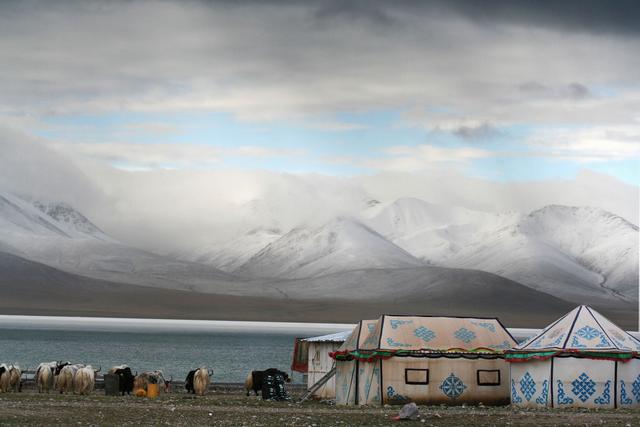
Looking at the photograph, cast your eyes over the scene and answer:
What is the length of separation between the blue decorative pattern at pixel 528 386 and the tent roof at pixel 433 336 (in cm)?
257

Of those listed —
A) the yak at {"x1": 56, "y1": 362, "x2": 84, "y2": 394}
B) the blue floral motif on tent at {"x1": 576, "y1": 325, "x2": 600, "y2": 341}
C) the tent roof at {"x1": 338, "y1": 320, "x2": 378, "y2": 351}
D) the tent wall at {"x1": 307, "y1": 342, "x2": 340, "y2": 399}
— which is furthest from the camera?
the tent wall at {"x1": 307, "y1": 342, "x2": 340, "y2": 399}

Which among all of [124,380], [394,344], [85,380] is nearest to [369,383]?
[394,344]

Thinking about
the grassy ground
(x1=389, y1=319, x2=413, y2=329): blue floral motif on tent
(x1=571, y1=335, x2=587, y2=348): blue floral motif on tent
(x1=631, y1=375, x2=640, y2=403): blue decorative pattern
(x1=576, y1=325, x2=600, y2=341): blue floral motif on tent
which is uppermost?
(x1=389, y1=319, x2=413, y2=329): blue floral motif on tent

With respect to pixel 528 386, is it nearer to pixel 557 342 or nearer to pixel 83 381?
pixel 557 342

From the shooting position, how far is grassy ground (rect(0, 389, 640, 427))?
95.7 ft

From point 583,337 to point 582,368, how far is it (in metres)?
0.95

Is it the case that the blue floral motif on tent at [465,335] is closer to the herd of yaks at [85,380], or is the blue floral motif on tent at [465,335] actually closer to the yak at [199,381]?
the herd of yaks at [85,380]

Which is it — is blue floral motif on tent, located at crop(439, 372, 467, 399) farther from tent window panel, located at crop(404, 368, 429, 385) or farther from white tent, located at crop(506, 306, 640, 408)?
white tent, located at crop(506, 306, 640, 408)

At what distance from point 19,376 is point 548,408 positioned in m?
21.2

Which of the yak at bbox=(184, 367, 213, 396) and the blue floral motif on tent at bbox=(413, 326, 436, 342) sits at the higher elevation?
the blue floral motif on tent at bbox=(413, 326, 436, 342)

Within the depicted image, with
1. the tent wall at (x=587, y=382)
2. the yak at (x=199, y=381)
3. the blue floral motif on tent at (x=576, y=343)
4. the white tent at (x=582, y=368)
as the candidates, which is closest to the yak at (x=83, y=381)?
the yak at (x=199, y=381)

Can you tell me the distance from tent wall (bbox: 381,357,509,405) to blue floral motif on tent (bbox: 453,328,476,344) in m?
0.82

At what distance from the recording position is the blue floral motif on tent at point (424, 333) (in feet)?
126

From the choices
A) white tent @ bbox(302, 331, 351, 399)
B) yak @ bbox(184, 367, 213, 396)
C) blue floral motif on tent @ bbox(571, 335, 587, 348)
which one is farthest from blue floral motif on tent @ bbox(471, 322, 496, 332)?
yak @ bbox(184, 367, 213, 396)
